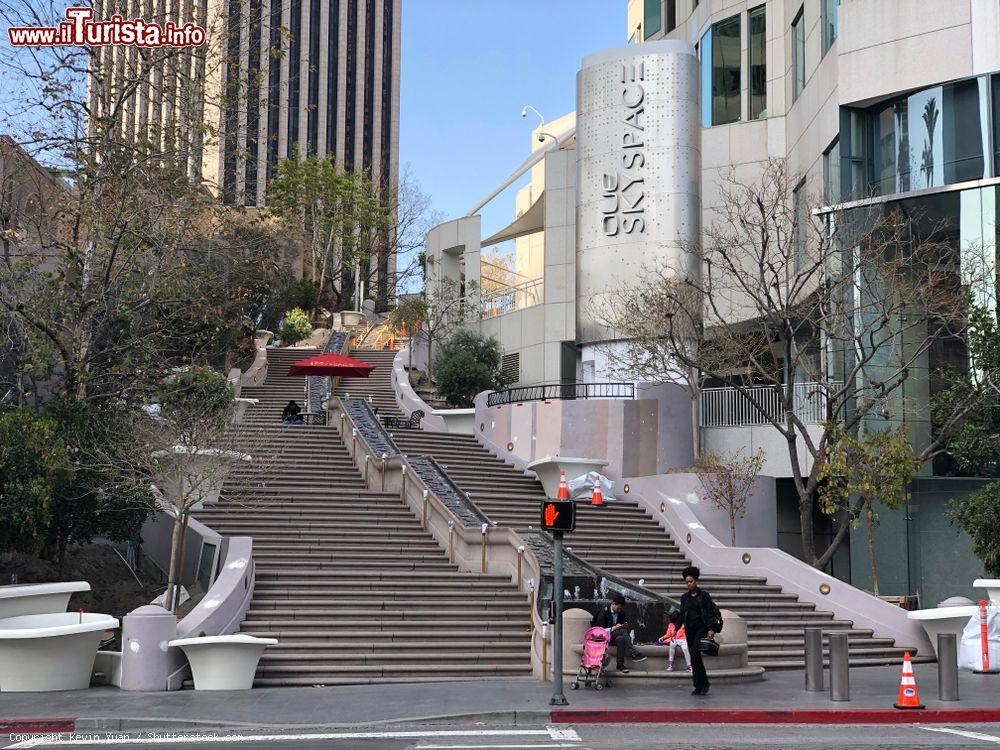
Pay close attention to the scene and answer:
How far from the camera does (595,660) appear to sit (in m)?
17.3

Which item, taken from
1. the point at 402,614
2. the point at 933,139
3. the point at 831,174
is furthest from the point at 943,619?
the point at 831,174

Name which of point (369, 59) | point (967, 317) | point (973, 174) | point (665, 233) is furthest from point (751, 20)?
point (369, 59)

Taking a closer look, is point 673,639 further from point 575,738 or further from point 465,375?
point 465,375

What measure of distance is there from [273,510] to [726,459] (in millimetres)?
12689

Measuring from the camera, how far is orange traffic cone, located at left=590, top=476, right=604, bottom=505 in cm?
3062

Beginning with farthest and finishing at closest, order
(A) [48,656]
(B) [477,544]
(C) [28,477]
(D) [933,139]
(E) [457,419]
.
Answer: (E) [457,419], (D) [933,139], (B) [477,544], (C) [28,477], (A) [48,656]

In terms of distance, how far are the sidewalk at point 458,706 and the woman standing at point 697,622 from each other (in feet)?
0.97

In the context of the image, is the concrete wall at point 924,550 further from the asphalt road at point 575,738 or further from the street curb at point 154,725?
the street curb at point 154,725

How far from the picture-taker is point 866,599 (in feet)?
78.5

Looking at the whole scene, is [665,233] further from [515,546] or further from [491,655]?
[491,655]

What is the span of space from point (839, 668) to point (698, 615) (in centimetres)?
192

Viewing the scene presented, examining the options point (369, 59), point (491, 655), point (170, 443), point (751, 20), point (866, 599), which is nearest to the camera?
point (491, 655)

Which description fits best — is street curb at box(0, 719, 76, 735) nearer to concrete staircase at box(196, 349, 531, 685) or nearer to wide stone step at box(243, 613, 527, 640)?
concrete staircase at box(196, 349, 531, 685)

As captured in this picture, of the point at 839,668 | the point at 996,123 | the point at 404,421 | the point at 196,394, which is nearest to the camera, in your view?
the point at 839,668
